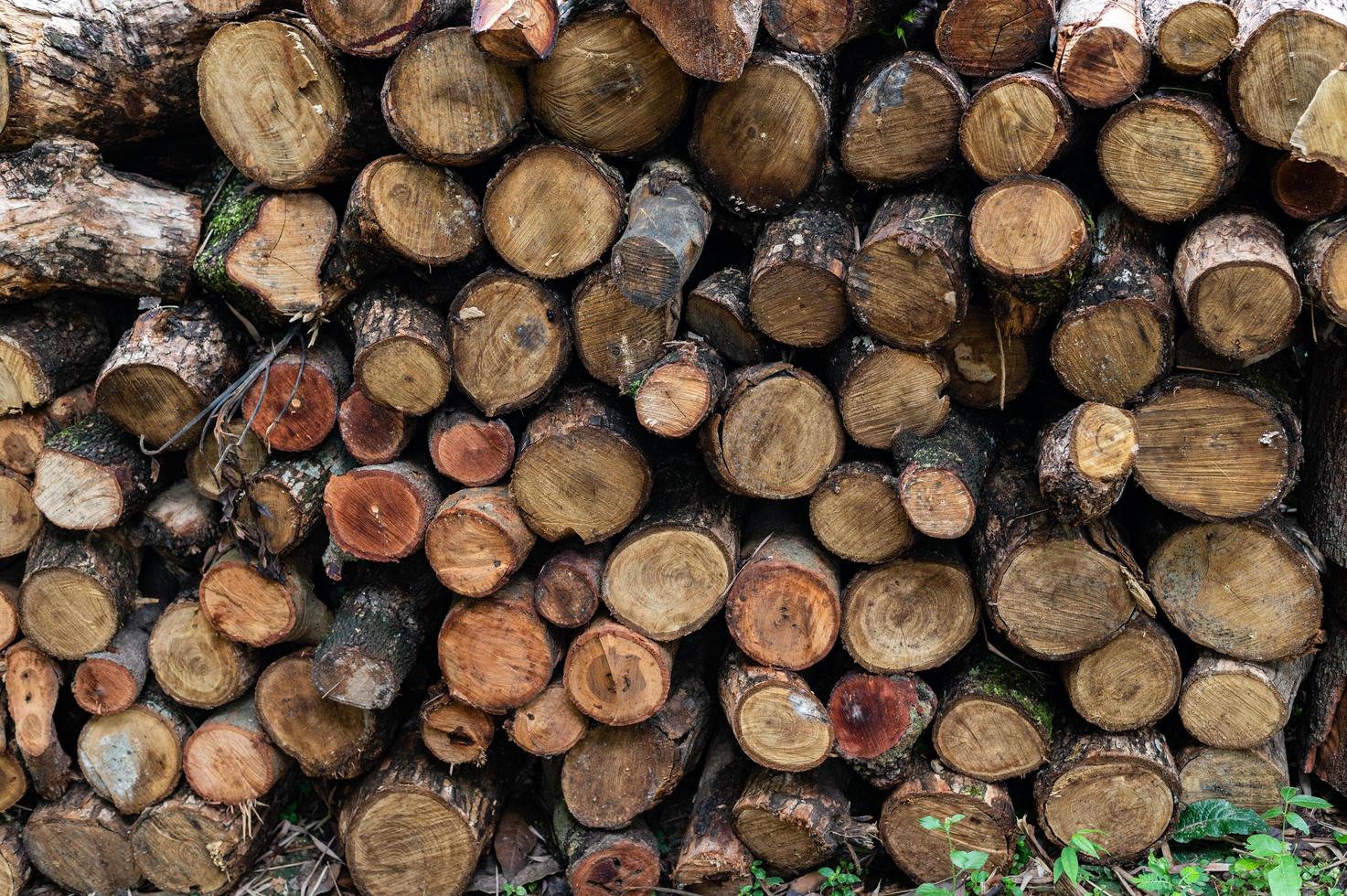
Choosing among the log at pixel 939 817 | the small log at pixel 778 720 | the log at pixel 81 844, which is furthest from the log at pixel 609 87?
the log at pixel 81 844

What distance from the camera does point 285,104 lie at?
10.0ft

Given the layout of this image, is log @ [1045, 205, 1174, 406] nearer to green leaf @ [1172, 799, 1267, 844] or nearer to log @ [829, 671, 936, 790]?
log @ [829, 671, 936, 790]

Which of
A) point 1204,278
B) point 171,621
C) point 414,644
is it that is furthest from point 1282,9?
point 171,621

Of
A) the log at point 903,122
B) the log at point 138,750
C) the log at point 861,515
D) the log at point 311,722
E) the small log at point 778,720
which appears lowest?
the log at point 138,750

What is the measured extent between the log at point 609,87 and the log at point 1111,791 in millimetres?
2289

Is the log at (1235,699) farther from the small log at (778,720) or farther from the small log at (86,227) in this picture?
the small log at (86,227)

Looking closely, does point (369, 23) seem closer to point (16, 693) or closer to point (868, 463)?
point (868, 463)

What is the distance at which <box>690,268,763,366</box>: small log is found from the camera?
3025mm

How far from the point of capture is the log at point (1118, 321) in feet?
8.99

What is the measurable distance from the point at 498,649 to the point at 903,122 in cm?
197

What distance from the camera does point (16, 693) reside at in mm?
3613

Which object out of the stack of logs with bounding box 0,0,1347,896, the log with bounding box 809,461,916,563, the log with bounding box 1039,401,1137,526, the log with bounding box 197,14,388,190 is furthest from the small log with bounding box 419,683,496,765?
the log with bounding box 1039,401,1137,526

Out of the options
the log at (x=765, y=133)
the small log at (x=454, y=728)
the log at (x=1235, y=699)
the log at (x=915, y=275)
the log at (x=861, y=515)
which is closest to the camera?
the log at (x=915, y=275)

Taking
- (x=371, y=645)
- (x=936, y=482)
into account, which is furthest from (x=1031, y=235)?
(x=371, y=645)
